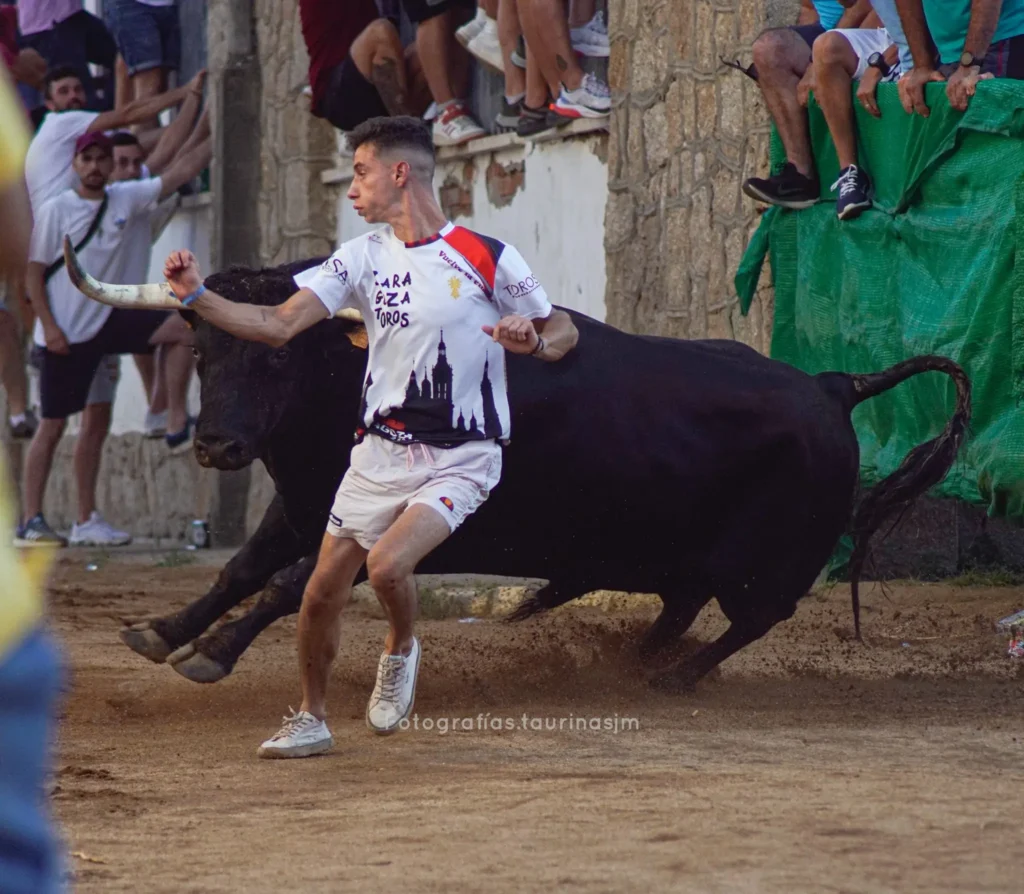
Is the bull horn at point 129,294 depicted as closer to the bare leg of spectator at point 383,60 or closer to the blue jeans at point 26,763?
the blue jeans at point 26,763

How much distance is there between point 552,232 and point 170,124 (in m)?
4.05

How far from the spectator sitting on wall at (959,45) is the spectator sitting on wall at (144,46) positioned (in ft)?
23.7

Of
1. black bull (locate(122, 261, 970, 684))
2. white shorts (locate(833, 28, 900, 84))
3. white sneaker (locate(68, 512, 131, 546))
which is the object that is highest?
white shorts (locate(833, 28, 900, 84))

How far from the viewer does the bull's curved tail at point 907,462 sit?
6305mm

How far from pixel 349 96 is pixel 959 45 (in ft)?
15.2

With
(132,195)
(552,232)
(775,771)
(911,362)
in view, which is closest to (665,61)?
(552,232)

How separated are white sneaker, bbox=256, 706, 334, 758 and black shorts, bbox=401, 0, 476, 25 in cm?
631

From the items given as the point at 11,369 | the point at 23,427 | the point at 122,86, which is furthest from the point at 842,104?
the point at 11,369

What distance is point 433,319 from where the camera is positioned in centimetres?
496

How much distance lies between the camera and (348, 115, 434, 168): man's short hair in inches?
201

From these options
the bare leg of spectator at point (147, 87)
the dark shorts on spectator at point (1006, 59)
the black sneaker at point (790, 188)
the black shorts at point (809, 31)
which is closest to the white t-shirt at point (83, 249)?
the bare leg of spectator at point (147, 87)

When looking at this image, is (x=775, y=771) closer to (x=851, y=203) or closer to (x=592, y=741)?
(x=592, y=741)

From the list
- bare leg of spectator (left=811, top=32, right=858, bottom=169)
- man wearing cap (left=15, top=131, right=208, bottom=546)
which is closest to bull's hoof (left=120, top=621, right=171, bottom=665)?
bare leg of spectator (left=811, top=32, right=858, bottom=169)

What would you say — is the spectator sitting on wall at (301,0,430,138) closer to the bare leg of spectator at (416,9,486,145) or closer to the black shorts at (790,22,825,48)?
the bare leg of spectator at (416,9,486,145)
